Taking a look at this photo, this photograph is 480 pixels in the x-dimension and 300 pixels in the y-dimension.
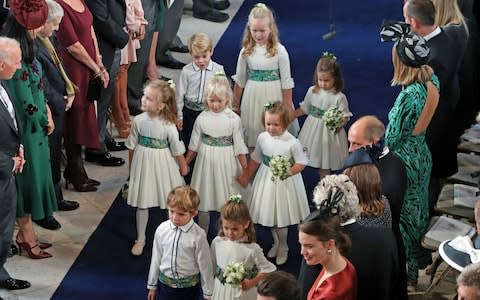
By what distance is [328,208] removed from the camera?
5.87 meters

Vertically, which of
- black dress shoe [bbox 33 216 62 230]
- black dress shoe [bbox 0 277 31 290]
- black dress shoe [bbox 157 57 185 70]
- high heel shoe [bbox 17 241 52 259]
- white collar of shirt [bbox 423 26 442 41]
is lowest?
black dress shoe [bbox 0 277 31 290]

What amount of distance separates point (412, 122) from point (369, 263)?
189 centimetres

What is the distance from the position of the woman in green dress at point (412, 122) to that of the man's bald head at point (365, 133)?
0.37 meters

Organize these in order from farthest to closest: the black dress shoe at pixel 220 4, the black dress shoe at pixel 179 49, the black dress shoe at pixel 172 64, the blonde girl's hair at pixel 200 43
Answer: the black dress shoe at pixel 220 4
the black dress shoe at pixel 179 49
the black dress shoe at pixel 172 64
the blonde girl's hair at pixel 200 43

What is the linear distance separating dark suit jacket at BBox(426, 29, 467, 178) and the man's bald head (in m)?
1.12

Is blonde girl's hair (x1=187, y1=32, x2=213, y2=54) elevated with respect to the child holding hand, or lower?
elevated

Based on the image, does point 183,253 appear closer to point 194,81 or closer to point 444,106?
point 194,81

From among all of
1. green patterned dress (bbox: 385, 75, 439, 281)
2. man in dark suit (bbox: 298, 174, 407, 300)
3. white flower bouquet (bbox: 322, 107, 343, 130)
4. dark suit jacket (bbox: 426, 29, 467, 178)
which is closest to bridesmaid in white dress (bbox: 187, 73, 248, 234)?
white flower bouquet (bbox: 322, 107, 343, 130)

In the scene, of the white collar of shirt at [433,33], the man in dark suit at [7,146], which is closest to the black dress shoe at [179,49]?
the white collar of shirt at [433,33]

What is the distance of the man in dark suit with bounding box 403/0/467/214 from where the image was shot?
7855 mm

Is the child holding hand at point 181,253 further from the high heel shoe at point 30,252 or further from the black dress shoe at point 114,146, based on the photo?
the black dress shoe at point 114,146

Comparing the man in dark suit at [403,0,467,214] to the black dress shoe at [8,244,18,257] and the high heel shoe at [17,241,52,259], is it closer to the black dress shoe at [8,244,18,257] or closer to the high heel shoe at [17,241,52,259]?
the high heel shoe at [17,241,52,259]

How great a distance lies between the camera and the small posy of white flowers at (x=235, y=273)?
6.96m

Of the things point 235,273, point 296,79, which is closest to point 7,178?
point 235,273
